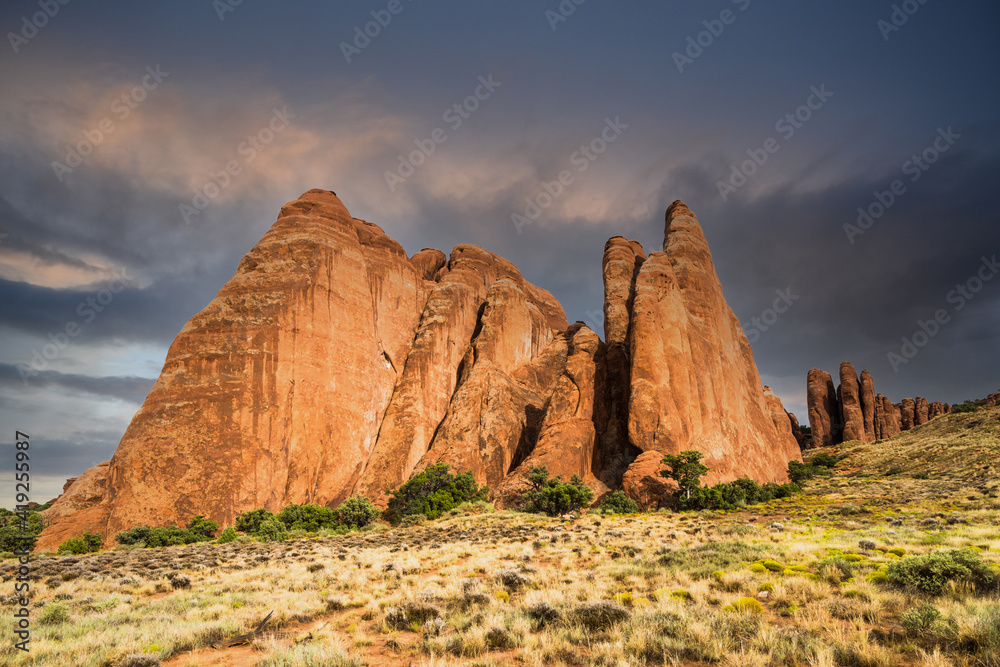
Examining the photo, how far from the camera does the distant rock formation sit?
A: 88938 mm

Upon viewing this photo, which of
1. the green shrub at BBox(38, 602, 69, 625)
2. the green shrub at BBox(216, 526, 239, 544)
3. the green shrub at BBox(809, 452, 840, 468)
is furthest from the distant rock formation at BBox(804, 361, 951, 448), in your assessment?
the green shrub at BBox(38, 602, 69, 625)

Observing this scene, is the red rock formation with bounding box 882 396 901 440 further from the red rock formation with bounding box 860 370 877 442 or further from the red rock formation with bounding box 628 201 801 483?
the red rock formation with bounding box 628 201 801 483

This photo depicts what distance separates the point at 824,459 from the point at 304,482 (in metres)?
64.8

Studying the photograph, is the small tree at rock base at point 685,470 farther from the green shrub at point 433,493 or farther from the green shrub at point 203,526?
the green shrub at point 203,526

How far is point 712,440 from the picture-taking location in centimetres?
4378

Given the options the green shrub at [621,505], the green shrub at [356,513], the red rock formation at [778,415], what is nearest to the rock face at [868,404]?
the red rock formation at [778,415]

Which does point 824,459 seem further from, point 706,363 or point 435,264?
point 435,264

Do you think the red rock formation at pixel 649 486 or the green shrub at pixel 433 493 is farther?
the green shrub at pixel 433 493

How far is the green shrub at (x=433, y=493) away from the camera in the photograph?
131ft

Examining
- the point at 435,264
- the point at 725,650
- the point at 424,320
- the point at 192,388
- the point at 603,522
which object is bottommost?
the point at 603,522

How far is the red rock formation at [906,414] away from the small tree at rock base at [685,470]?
93086 millimetres

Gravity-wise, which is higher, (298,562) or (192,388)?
(192,388)

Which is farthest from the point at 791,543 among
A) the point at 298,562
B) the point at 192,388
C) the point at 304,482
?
the point at 192,388

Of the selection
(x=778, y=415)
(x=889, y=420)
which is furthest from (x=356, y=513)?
(x=889, y=420)
